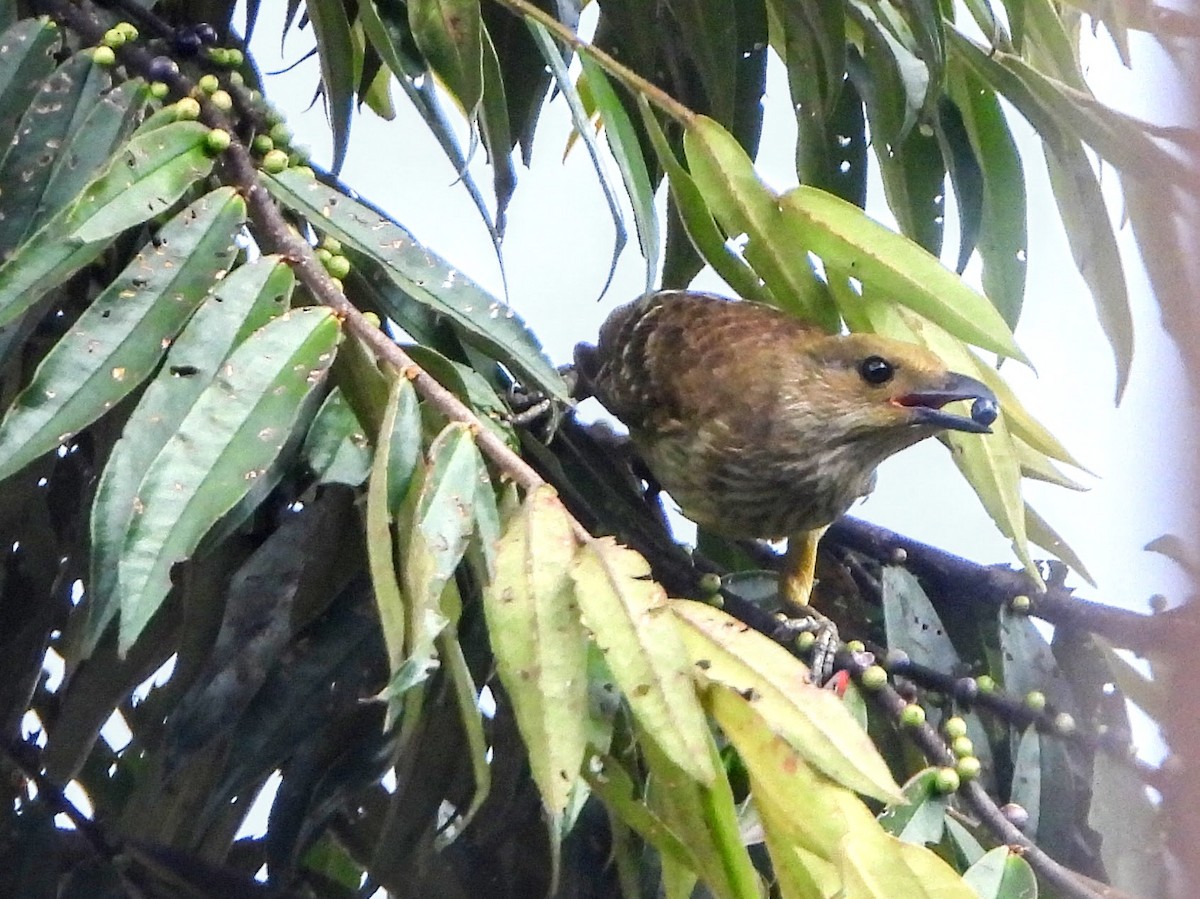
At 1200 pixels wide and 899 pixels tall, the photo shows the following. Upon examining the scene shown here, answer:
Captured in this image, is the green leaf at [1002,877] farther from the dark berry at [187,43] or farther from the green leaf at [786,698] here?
the dark berry at [187,43]

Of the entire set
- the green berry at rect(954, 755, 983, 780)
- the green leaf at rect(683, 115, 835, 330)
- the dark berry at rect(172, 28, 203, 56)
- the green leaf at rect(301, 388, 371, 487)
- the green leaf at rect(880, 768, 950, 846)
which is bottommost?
the green leaf at rect(880, 768, 950, 846)

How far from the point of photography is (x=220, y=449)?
35.7 inches

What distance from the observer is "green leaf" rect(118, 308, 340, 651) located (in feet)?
2.84

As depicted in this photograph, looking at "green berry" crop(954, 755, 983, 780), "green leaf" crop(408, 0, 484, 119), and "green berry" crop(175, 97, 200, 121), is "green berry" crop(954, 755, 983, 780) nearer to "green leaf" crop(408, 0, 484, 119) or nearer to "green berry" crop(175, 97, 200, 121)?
"green leaf" crop(408, 0, 484, 119)

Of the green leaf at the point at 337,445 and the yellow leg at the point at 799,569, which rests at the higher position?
the yellow leg at the point at 799,569

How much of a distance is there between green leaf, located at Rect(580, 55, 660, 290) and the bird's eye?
0.53m

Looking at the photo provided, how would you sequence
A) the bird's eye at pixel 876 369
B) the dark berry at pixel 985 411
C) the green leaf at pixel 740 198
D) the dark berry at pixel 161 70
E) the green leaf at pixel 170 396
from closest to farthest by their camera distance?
1. the green leaf at pixel 170 396
2. the dark berry at pixel 161 70
3. the green leaf at pixel 740 198
4. the dark berry at pixel 985 411
5. the bird's eye at pixel 876 369

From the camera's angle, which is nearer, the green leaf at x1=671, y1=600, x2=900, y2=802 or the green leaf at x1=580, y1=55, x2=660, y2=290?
the green leaf at x1=671, y1=600, x2=900, y2=802

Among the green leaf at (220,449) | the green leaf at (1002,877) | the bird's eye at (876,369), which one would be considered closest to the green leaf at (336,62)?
the green leaf at (220,449)

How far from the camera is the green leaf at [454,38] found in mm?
1209

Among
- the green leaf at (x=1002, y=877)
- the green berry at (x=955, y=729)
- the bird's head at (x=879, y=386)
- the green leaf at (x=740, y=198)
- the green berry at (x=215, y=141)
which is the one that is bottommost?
the green leaf at (x=1002, y=877)

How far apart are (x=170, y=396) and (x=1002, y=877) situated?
0.62 metres

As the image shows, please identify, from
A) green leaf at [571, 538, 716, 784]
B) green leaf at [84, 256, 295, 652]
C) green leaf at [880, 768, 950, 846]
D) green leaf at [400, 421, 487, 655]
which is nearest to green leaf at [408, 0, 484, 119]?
green leaf at [84, 256, 295, 652]

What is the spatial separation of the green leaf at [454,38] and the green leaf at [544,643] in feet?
1.50
